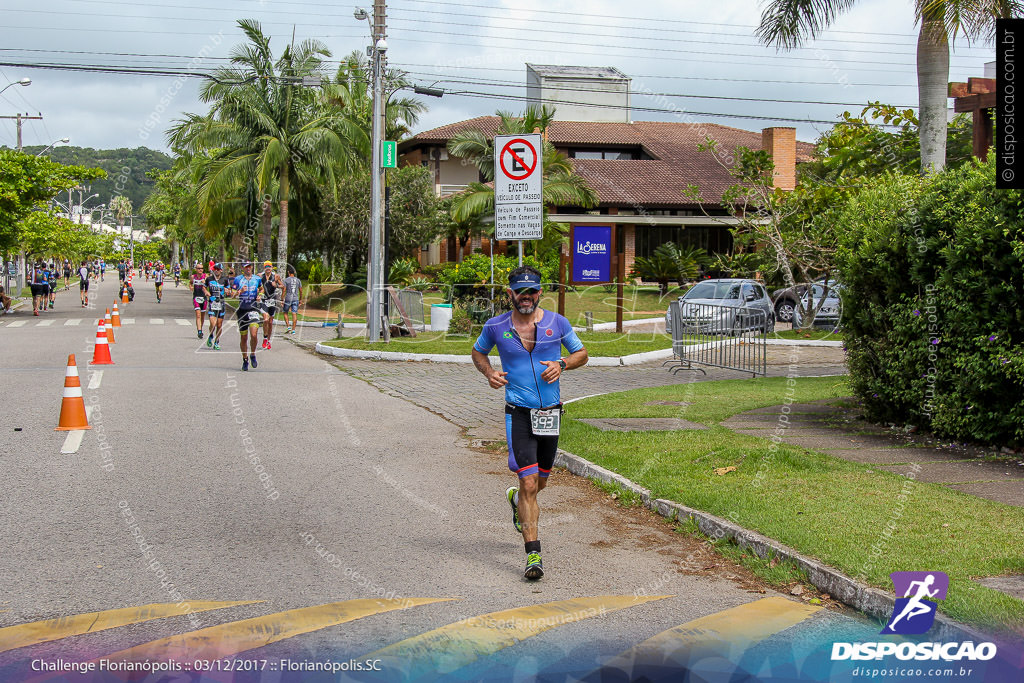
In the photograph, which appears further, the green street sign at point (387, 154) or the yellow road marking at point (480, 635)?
the green street sign at point (387, 154)

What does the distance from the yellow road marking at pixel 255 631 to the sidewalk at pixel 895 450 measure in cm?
477

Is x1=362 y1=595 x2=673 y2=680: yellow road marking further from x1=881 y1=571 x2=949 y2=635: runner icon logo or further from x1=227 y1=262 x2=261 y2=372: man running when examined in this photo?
x1=227 y1=262 x2=261 y2=372: man running

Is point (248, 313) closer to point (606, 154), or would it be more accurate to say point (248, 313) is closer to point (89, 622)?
point (89, 622)

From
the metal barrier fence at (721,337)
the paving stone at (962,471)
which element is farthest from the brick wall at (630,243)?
the paving stone at (962,471)

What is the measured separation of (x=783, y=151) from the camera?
4519 cm

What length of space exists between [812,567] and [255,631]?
10.3ft

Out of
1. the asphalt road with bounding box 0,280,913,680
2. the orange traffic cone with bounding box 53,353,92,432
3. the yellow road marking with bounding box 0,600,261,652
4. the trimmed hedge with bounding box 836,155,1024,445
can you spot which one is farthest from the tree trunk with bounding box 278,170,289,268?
Result: the yellow road marking with bounding box 0,600,261,652

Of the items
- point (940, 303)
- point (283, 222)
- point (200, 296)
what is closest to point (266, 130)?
point (283, 222)

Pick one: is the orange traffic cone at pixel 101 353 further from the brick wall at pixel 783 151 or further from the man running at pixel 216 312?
the brick wall at pixel 783 151

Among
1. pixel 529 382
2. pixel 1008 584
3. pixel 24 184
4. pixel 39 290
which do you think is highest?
pixel 24 184

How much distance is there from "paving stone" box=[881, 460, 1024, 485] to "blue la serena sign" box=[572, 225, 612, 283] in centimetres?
2949

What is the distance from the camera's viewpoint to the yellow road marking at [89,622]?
453 cm

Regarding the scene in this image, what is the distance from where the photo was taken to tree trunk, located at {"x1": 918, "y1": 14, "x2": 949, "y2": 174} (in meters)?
14.0

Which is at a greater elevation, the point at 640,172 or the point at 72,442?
the point at 640,172
